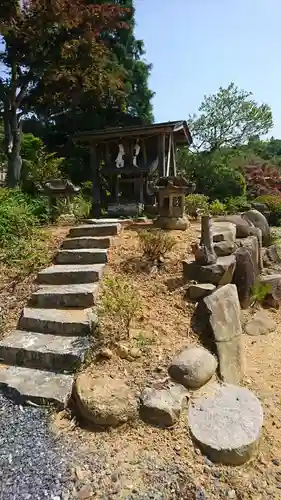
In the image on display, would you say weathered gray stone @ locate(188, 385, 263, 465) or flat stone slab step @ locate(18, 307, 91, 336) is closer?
weathered gray stone @ locate(188, 385, 263, 465)

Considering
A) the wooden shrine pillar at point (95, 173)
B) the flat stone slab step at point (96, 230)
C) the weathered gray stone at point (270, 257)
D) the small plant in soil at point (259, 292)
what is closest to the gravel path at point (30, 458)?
the flat stone slab step at point (96, 230)

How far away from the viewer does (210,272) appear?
3.92 metres

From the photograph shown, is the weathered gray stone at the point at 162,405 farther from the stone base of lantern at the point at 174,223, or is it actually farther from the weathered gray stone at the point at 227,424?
the stone base of lantern at the point at 174,223

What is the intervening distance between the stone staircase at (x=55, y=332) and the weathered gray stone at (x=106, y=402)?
16 centimetres

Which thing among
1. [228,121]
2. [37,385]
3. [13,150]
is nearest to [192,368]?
[37,385]

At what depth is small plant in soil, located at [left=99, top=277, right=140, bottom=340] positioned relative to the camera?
3.23 m

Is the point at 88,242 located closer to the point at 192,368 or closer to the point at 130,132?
the point at 192,368

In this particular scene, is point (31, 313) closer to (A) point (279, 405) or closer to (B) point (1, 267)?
(B) point (1, 267)

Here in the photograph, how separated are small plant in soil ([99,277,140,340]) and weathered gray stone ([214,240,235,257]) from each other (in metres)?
1.46

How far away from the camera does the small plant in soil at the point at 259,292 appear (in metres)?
4.87

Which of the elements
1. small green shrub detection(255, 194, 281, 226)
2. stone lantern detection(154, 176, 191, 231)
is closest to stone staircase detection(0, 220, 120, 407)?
stone lantern detection(154, 176, 191, 231)

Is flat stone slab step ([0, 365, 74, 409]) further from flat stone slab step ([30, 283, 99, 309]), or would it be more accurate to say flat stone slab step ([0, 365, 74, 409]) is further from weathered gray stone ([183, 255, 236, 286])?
weathered gray stone ([183, 255, 236, 286])

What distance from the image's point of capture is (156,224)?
562cm

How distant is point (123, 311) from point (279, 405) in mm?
1535
